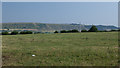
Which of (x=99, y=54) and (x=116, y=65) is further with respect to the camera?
(x=99, y=54)

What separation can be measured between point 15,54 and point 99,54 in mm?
5442

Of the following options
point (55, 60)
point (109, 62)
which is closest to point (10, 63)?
point (55, 60)

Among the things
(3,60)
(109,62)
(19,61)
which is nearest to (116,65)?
(109,62)

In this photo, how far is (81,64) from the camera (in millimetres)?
8680

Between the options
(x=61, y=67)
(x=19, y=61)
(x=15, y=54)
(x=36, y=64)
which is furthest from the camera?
(x=15, y=54)

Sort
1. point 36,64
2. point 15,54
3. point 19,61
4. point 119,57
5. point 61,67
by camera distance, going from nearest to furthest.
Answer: point 61,67 < point 36,64 < point 19,61 < point 119,57 < point 15,54

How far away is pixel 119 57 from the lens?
1027cm

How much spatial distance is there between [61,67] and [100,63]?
2.11 metres

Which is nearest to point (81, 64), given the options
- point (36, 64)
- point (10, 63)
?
point (36, 64)

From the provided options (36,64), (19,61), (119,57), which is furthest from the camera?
(119,57)

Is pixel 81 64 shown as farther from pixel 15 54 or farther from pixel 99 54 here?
pixel 15 54

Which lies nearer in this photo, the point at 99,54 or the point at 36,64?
the point at 36,64

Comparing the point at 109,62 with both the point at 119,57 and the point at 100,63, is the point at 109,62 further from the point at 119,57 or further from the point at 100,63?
the point at 119,57

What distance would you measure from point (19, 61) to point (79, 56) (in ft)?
11.7
